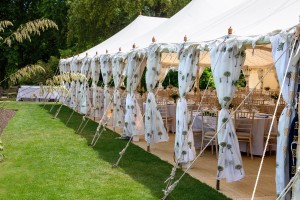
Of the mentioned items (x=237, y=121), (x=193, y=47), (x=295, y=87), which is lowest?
(x=237, y=121)

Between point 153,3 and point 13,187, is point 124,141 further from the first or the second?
point 153,3

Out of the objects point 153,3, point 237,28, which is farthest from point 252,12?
point 153,3

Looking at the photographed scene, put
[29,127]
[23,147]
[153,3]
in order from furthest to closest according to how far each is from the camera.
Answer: [153,3], [29,127], [23,147]

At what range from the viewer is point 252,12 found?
7707 millimetres

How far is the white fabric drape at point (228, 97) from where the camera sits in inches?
266

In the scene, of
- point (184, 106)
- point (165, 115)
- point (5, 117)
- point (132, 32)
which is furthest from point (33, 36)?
point (184, 106)

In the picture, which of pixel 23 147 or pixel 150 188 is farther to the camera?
pixel 23 147

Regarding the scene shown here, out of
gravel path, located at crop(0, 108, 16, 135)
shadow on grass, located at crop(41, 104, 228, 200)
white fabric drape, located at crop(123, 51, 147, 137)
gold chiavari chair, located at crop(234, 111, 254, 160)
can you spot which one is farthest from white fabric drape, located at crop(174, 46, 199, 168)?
gravel path, located at crop(0, 108, 16, 135)

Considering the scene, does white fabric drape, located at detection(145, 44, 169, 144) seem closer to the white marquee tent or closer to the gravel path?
the white marquee tent

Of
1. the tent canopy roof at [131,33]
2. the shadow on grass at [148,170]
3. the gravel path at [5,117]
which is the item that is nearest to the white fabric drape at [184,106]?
the shadow on grass at [148,170]

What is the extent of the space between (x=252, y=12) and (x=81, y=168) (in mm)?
4225

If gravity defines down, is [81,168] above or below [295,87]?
below

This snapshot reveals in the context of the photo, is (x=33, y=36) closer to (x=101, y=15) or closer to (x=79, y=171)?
(x=101, y=15)

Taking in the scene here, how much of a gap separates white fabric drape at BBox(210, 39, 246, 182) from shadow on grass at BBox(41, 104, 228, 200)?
42 centimetres
